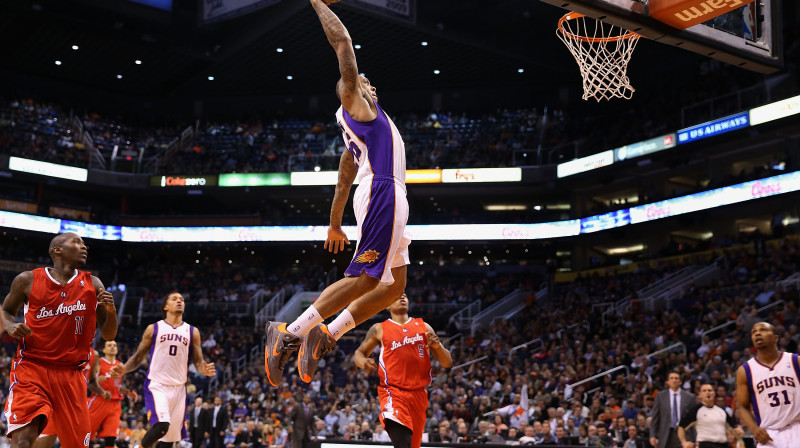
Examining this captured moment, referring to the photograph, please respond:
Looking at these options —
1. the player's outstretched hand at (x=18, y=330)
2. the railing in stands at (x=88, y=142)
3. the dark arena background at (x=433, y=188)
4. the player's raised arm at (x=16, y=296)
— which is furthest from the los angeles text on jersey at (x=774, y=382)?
the railing in stands at (x=88, y=142)

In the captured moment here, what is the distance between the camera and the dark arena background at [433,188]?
2366 cm

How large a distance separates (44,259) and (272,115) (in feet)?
43.1

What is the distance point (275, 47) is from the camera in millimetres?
34281

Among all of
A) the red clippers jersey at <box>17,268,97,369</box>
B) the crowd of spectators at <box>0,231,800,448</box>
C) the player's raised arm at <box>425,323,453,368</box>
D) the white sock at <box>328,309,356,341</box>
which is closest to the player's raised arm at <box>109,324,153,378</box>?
the red clippers jersey at <box>17,268,97,369</box>

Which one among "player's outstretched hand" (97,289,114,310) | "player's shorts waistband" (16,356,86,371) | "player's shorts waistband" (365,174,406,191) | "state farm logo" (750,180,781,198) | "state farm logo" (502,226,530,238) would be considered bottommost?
"player's shorts waistband" (16,356,86,371)

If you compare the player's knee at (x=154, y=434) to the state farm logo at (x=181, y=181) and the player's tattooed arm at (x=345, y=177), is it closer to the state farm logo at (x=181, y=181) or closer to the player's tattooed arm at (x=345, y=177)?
the player's tattooed arm at (x=345, y=177)

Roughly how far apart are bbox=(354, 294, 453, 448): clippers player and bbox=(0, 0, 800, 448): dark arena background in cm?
1030

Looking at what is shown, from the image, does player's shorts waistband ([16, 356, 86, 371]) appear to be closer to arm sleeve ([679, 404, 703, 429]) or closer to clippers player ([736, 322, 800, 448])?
clippers player ([736, 322, 800, 448])

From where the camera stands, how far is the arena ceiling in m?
31.3

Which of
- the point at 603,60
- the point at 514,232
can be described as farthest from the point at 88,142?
the point at 603,60

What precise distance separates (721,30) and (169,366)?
7.41 m

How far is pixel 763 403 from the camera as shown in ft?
26.2

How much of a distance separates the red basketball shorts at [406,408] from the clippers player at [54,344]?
3.20 meters

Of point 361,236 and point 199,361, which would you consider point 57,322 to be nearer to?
point 361,236
